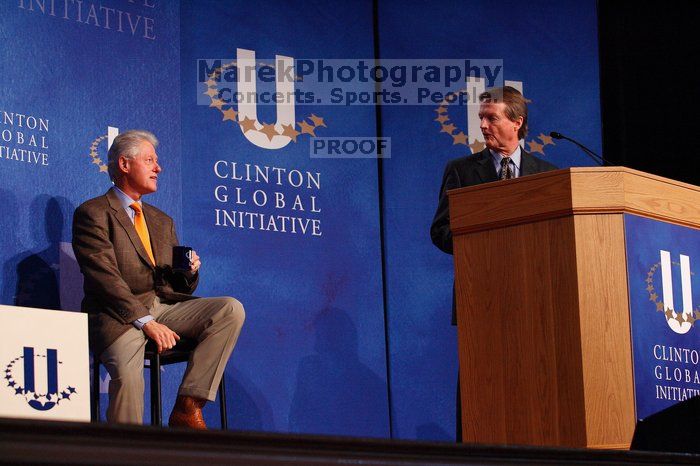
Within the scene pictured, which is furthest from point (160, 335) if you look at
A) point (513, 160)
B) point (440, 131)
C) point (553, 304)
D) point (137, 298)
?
point (440, 131)

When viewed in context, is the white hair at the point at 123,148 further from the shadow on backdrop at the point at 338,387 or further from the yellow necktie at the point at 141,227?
the shadow on backdrop at the point at 338,387

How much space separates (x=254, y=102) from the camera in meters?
5.19

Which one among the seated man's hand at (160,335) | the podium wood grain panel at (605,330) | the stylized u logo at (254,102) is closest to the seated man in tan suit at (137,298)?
the seated man's hand at (160,335)

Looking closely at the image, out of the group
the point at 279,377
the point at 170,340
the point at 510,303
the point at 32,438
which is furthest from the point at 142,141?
the point at 32,438

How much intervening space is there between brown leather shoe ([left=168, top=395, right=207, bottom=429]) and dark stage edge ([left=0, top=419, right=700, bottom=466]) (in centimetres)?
286

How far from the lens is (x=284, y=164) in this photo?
5207 mm

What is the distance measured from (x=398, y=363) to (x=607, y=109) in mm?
1854

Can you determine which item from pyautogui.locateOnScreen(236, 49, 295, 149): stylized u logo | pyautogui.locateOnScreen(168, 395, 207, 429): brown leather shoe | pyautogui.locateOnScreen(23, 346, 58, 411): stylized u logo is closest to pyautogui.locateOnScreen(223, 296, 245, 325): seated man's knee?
pyautogui.locateOnScreen(168, 395, 207, 429): brown leather shoe

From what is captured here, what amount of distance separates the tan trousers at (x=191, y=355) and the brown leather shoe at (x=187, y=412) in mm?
27

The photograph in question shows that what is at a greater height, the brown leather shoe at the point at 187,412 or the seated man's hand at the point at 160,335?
the seated man's hand at the point at 160,335

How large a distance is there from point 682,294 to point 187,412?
5.91 ft

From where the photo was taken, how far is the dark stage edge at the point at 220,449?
78 centimetres

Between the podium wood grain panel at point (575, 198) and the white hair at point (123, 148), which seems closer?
the podium wood grain panel at point (575, 198)

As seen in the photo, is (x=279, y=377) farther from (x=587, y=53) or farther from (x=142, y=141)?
(x=587, y=53)
